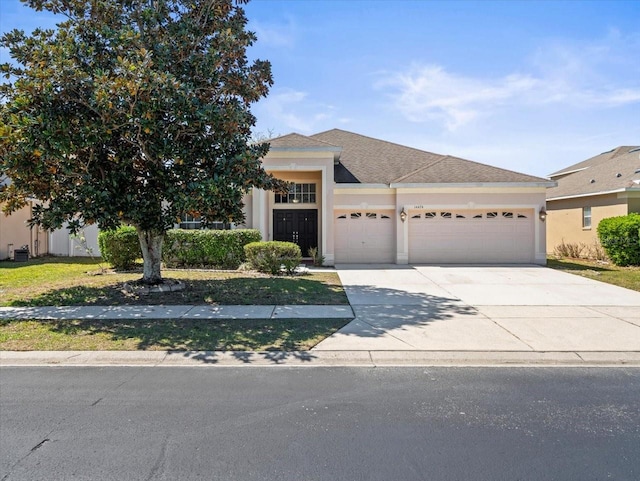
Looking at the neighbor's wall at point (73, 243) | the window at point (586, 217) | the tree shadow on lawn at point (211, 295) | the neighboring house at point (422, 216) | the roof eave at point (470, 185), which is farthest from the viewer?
the window at point (586, 217)

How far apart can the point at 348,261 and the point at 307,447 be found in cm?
1459

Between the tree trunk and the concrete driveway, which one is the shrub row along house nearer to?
the concrete driveway

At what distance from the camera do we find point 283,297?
32.3 ft

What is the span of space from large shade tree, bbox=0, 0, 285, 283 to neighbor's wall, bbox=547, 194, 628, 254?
56.7 ft

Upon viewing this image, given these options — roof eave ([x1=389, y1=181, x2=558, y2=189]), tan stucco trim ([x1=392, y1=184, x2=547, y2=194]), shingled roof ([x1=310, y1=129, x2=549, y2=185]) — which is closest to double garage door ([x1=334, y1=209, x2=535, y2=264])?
tan stucco trim ([x1=392, y1=184, x2=547, y2=194])

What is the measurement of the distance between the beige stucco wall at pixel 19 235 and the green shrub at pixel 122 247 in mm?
7049

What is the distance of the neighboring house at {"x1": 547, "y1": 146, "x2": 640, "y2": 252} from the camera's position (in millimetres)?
18359

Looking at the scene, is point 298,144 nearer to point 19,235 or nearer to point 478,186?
point 478,186

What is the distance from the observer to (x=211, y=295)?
33.1 feet

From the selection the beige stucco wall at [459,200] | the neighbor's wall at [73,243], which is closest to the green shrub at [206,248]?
the beige stucco wall at [459,200]

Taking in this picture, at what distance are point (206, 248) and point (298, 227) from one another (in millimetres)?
4606

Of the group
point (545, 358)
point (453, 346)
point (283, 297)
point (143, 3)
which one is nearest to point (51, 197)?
point (143, 3)

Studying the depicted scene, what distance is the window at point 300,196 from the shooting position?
18484mm

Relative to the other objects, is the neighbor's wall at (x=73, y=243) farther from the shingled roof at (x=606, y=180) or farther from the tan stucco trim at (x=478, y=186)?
the shingled roof at (x=606, y=180)
